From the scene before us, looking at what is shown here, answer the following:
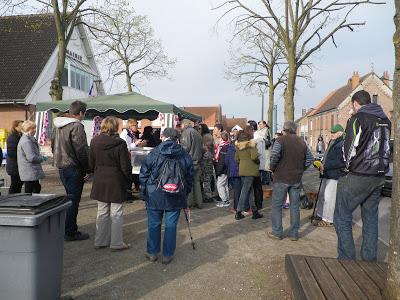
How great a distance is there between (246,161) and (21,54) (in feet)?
69.8

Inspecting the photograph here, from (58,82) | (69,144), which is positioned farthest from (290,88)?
(69,144)

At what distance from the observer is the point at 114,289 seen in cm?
401

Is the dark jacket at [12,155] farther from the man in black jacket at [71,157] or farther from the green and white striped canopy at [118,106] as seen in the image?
the green and white striped canopy at [118,106]

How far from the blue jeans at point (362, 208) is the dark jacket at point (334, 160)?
2.38m

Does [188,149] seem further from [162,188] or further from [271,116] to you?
[271,116]

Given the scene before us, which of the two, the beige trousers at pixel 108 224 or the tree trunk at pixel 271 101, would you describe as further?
the tree trunk at pixel 271 101

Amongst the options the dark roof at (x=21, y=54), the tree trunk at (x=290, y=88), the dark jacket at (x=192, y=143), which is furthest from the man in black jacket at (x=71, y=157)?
the dark roof at (x=21, y=54)

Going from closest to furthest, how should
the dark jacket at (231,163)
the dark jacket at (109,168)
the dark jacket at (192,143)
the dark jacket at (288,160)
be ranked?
the dark jacket at (109,168) < the dark jacket at (288,160) < the dark jacket at (231,163) < the dark jacket at (192,143)

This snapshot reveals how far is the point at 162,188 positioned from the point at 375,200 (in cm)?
239

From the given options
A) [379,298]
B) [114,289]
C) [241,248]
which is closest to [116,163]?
[114,289]

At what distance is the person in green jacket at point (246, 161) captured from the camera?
275 inches

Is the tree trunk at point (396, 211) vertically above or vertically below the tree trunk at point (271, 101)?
below

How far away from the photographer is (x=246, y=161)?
23.0ft

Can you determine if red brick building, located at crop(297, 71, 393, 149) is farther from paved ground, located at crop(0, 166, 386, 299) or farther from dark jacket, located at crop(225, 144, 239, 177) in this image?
paved ground, located at crop(0, 166, 386, 299)
